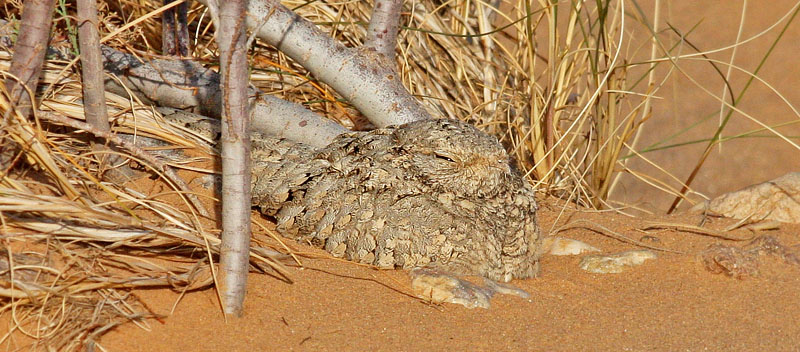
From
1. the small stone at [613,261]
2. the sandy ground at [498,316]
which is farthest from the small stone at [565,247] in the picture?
the sandy ground at [498,316]

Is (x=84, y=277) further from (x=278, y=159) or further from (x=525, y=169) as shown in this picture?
(x=525, y=169)

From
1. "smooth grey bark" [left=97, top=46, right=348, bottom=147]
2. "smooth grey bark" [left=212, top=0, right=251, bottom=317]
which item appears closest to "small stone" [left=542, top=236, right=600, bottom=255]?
"smooth grey bark" [left=97, top=46, right=348, bottom=147]

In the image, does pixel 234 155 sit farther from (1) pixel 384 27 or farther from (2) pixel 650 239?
(2) pixel 650 239

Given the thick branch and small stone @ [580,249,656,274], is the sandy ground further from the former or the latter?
the thick branch

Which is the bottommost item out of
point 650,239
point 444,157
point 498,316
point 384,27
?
point 650,239

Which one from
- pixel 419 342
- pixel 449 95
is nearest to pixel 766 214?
pixel 449 95

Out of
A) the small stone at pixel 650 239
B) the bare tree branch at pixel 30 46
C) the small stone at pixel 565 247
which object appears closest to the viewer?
the bare tree branch at pixel 30 46

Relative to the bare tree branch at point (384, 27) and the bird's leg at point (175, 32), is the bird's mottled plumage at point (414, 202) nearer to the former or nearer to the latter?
the bare tree branch at point (384, 27)

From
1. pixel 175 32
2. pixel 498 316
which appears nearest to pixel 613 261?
pixel 498 316
